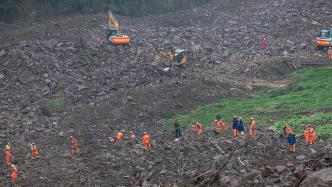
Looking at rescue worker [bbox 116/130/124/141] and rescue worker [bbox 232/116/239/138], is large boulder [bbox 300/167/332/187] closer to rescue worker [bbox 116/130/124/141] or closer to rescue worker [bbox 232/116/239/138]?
rescue worker [bbox 232/116/239/138]

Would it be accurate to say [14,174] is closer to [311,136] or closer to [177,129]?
[177,129]

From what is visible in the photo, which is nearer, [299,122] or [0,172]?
[0,172]

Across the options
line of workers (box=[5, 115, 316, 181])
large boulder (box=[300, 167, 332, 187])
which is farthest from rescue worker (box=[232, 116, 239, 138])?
large boulder (box=[300, 167, 332, 187])

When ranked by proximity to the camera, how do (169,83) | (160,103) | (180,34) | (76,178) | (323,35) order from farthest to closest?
1. (180,34)
2. (323,35)
3. (169,83)
4. (160,103)
5. (76,178)

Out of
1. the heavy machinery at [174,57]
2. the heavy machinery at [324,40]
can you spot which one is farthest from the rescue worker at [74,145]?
the heavy machinery at [324,40]

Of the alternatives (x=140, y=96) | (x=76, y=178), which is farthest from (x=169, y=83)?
(x=76, y=178)

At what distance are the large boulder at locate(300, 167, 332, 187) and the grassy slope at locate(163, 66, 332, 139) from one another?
9.33 metres

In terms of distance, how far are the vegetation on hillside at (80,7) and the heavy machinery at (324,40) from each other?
58.1ft

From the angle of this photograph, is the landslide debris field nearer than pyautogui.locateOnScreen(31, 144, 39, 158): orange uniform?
Yes

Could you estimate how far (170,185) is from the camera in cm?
2191

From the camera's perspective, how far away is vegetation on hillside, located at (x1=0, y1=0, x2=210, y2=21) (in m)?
48.6

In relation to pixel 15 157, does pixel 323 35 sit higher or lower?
higher

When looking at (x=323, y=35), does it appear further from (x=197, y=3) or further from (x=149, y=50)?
(x=197, y=3)

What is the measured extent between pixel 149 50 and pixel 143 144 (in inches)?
570
